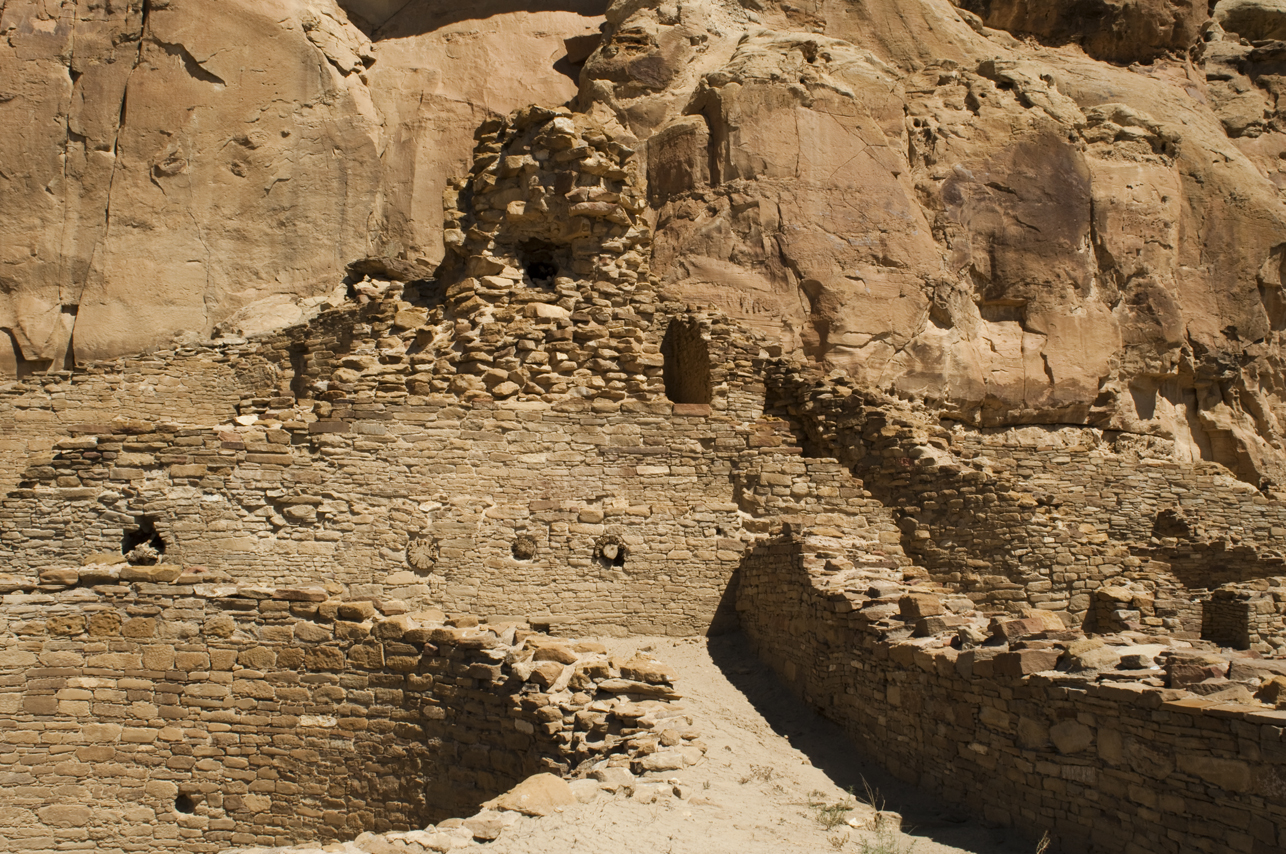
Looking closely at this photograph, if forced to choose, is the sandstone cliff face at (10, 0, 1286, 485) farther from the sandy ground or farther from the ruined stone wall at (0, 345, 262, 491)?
the sandy ground

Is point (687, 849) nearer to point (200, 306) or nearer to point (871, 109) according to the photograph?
point (871, 109)

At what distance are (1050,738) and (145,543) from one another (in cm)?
827

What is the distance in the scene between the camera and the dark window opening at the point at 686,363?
1205 cm

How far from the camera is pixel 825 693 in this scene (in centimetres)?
784

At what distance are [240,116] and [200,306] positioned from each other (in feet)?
12.0

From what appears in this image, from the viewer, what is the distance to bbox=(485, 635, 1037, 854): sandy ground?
5.12 metres

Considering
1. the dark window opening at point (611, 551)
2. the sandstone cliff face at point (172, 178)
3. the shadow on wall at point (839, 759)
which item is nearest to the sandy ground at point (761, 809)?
the shadow on wall at point (839, 759)

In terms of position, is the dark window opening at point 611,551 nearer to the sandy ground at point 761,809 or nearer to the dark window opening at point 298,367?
the sandy ground at point 761,809

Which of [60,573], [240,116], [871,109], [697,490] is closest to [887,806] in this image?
[697,490]

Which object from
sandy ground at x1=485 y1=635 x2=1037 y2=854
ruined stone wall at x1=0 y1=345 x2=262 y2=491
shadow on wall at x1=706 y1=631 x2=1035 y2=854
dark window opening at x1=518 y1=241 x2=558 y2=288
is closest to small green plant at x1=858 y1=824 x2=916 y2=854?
sandy ground at x1=485 y1=635 x2=1037 y2=854

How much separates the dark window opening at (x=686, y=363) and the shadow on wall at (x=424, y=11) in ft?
34.8

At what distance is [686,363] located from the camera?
1298cm

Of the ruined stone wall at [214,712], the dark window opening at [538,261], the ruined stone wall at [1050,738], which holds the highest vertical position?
the dark window opening at [538,261]

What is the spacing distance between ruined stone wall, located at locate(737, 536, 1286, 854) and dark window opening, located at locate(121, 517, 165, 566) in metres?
6.39
